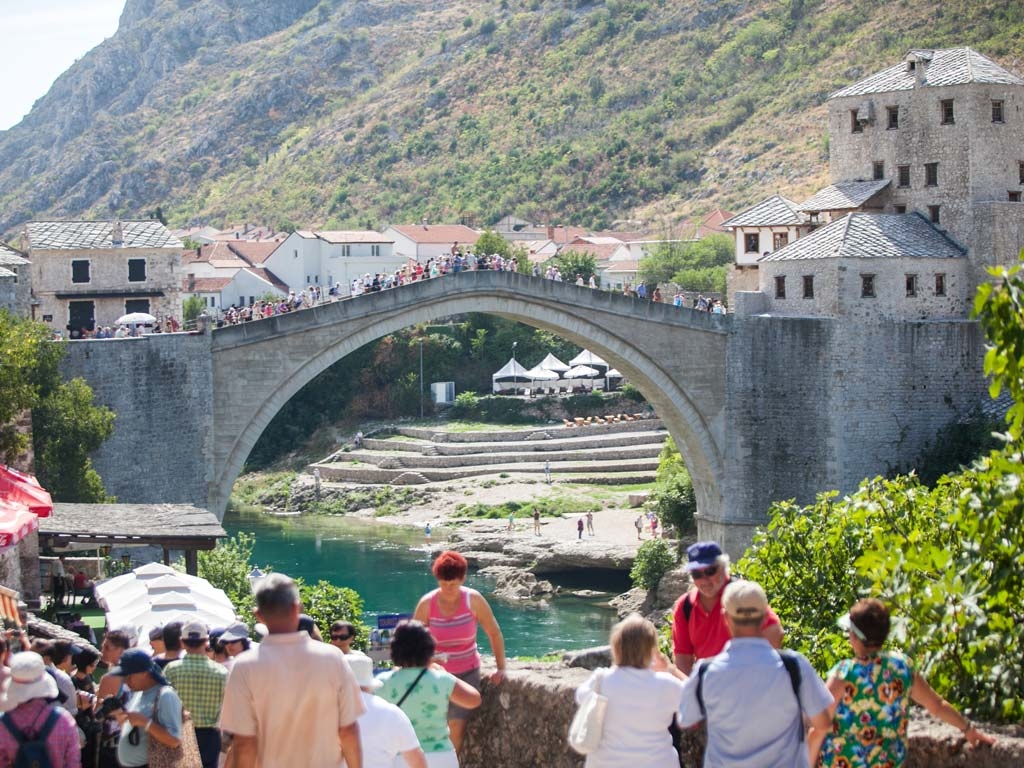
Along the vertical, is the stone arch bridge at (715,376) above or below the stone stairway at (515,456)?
above

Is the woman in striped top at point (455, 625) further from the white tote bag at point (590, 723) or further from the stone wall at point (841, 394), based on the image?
the stone wall at point (841, 394)

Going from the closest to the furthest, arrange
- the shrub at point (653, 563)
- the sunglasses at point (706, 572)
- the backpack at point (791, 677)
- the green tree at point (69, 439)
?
the backpack at point (791, 677) → the sunglasses at point (706, 572) → the green tree at point (69, 439) → the shrub at point (653, 563)

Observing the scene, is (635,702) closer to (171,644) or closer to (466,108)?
(171,644)

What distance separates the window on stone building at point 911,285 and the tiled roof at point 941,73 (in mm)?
4330

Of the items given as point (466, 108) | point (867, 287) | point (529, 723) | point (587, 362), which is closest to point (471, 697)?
Answer: point (529, 723)

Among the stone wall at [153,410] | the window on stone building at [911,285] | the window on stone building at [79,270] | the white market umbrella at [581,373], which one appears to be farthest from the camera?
the white market umbrella at [581,373]

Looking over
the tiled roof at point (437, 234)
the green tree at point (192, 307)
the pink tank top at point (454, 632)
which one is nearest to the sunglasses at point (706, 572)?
the pink tank top at point (454, 632)

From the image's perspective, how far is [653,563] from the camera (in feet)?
142

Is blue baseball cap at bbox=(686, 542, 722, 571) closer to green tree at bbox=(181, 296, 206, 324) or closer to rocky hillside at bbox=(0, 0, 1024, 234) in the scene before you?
green tree at bbox=(181, 296, 206, 324)

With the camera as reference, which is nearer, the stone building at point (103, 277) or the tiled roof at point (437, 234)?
the stone building at point (103, 277)

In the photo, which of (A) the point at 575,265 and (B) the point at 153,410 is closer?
(B) the point at 153,410

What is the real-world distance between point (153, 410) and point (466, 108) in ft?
306

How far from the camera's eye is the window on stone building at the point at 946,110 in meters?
39.3

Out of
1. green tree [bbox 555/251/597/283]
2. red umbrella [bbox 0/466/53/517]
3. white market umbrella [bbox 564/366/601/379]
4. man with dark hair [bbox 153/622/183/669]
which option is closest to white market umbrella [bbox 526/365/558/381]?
white market umbrella [bbox 564/366/601/379]
